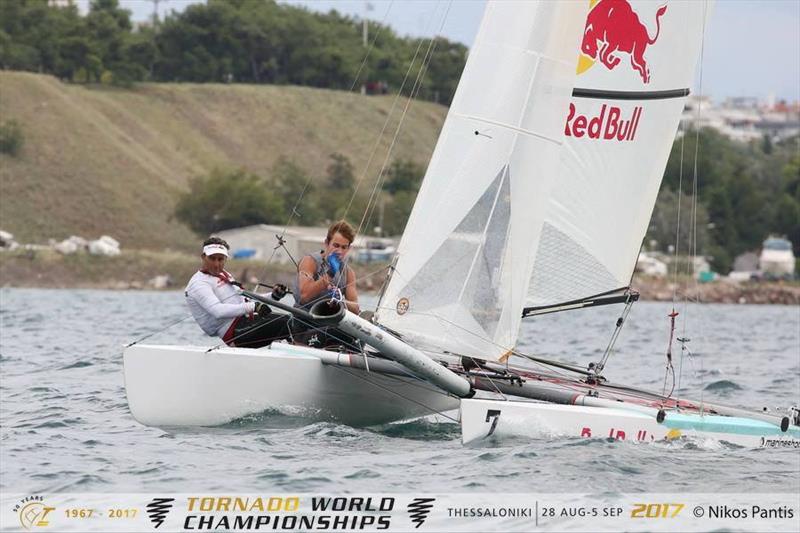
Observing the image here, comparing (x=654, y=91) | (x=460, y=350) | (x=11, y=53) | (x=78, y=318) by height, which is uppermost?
(x=11, y=53)

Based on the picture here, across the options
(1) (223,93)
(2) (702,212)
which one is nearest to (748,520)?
(2) (702,212)

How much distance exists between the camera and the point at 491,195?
10.9 m

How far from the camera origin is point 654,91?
11992 millimetres

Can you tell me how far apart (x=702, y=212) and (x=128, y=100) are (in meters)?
39.8

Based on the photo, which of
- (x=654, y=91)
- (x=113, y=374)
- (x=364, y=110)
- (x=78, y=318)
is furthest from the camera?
(x=364, y=110)

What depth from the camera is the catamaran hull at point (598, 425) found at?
9906 mm

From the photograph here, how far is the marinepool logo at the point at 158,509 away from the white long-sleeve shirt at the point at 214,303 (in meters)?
2.85

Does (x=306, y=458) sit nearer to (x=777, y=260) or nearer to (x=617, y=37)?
(x=617, y=37)

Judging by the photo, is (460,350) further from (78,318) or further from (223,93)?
(223,93)

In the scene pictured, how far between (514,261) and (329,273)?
1.41 metres

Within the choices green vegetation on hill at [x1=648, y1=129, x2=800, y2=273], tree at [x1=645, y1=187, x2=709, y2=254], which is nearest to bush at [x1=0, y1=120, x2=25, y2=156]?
tree at [x1=645, y1=187, x2=709, y2=254]

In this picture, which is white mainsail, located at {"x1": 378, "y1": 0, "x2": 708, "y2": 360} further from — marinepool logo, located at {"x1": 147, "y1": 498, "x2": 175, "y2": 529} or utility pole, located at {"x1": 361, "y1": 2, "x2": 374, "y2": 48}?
utility pole, located at {"x1": 361, "y1": 2, "x2": 374, "y2": 48}

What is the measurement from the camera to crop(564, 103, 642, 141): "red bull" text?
11.9 metres

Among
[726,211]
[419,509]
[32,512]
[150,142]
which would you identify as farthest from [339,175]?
[32,512]
